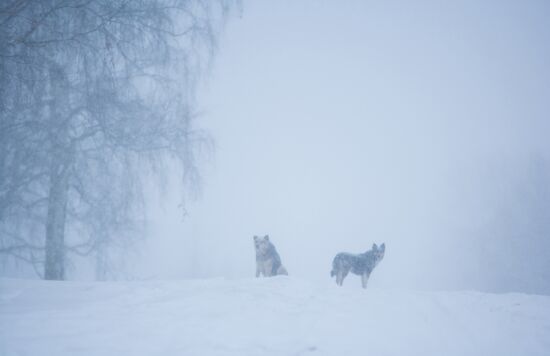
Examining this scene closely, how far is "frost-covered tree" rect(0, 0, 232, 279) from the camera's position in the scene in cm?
503

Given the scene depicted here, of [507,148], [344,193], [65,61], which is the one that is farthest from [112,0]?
[344,193]

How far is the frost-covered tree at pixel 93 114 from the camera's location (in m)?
5.03

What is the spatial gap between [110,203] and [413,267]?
127 feet

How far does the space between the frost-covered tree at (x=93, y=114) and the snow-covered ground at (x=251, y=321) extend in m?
2.82

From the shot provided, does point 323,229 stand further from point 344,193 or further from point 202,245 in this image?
point 344,193

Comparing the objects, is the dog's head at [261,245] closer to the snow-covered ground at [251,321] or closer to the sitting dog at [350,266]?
the sitting dog at [350,266]

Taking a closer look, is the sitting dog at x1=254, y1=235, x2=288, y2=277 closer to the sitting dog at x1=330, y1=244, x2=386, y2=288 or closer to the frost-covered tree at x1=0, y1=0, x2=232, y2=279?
the sitting dog at x1=330, y1=244, x2=386, y2=288

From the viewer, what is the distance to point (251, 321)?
4652mm

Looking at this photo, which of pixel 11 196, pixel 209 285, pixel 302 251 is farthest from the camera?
pixel 302 251

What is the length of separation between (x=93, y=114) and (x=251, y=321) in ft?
16.4

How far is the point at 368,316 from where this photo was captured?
519cm

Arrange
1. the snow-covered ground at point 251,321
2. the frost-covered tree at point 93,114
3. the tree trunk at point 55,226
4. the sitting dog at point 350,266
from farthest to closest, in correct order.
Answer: the sitting dog at point 350,266
the tree trunk at point 55,226
the frost-covered tree at point 93,114
the snow-covered ground at point 251,321

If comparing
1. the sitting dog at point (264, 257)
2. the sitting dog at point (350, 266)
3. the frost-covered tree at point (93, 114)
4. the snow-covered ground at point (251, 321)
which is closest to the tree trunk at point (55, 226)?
the frost-covered tree at point (93, 114)

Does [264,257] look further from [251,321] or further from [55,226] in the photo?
[55,226]
